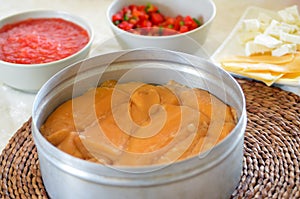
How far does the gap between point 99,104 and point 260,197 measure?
0.45 meters

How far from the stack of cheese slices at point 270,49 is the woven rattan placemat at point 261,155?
0.05 metres

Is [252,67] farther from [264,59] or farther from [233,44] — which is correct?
[233,44]

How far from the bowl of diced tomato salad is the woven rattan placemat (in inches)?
10.5

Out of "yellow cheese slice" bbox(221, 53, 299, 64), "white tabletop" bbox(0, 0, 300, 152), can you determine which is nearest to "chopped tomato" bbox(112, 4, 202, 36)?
"white tabletop" bbox(0, 0, 300, 152)

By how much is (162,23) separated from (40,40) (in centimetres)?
44

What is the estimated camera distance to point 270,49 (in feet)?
5.70

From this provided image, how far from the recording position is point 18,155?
4.58 feet

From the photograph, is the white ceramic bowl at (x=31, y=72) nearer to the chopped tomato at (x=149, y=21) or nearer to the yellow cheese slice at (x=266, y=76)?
the chopped tomato at (x=149, y=21)

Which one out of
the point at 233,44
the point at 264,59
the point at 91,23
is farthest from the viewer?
the point at 91,23

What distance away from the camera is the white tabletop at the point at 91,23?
5.32 feet

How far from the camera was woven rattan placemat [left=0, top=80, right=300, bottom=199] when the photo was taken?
1264 millimetres

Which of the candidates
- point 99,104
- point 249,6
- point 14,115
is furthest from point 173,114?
point 249,6

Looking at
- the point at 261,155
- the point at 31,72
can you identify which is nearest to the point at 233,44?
the point at 261,155

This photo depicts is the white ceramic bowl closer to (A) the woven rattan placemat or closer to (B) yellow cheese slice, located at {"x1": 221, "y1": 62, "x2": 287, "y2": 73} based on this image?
(A) the woven rattan placemat
